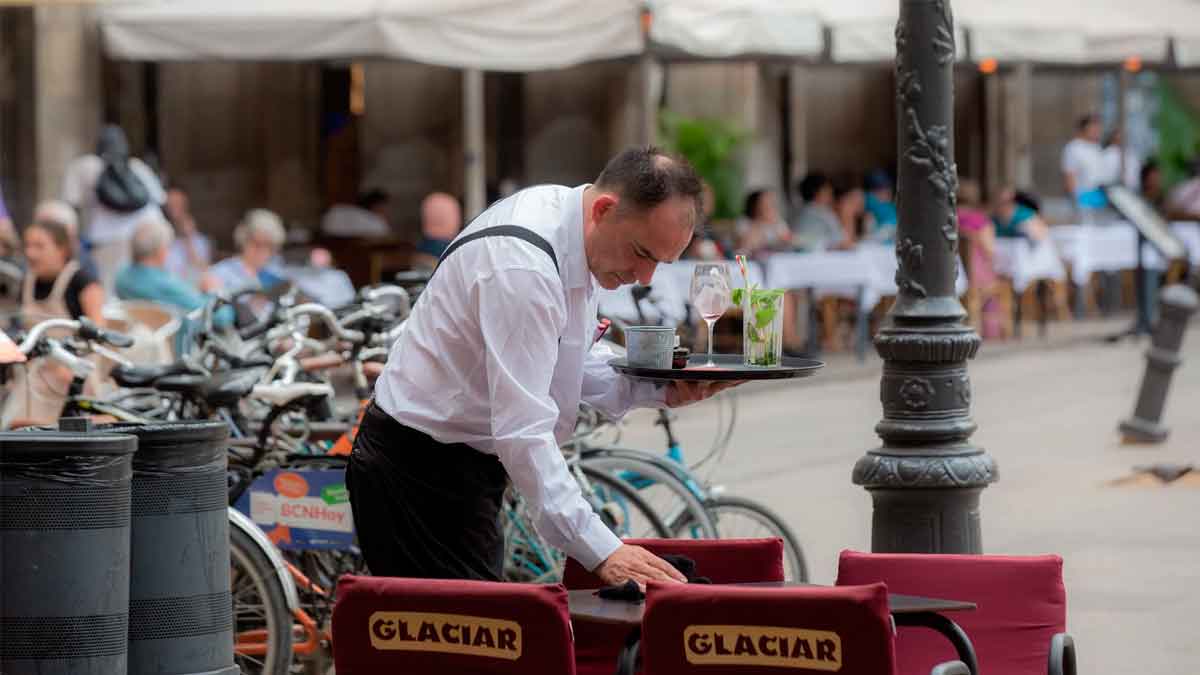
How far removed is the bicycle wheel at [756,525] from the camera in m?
7.81

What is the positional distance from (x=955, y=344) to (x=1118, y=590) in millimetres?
2431

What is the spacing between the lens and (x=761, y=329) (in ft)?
16.3

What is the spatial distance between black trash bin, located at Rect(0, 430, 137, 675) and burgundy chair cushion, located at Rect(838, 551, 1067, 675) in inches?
67.8

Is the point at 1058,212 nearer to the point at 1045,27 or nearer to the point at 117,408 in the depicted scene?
the point at 1045,27

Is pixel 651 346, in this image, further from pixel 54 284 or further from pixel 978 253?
pixel 978 253

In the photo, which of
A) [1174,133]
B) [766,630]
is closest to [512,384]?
[766,630]

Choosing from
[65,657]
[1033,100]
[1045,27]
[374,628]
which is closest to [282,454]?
[65,657]

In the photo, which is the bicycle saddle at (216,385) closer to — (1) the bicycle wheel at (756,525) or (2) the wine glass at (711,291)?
(1) the bicycle wheel at (756,525)

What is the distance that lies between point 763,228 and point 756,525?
36.1 ft

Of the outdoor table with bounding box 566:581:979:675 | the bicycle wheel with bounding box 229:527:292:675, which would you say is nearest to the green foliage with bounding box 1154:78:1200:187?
the bicycle wheel with bounding box 229:527:292:675

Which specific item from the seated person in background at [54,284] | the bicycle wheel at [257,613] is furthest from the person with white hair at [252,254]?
the bicycle wheel at [257,613]

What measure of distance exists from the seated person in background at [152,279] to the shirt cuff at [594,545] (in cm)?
789

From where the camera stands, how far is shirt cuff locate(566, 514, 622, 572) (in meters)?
4.45

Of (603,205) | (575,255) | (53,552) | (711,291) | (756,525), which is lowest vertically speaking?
(756,525)
